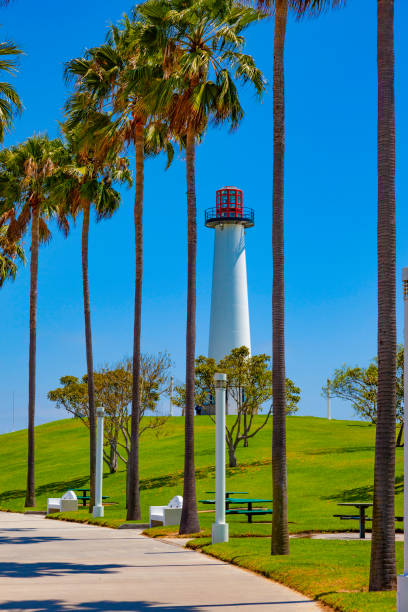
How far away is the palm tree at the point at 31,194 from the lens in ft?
125

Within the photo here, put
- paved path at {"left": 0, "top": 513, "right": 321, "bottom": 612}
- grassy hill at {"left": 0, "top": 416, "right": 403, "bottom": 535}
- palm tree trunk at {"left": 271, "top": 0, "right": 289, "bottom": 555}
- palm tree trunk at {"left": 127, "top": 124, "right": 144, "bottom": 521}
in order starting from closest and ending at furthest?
paved path at {"left": 0, "top": 513, "right": 321, "bottom": 612} < palm tree trunk at {"left": 271, "top": 0, "right": 289, "bottom": 555} < palm tree trunk at {"left": 127, "top": 124, "right": 144, "bottom": 521} < grassy hill at {"left": 0, "top": 416, "right": 403, "bottom": 535}

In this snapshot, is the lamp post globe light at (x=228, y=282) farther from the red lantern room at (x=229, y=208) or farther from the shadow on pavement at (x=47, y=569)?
the shadow on pavement at (x=47, y=569)

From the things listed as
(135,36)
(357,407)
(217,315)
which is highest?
(135,36)

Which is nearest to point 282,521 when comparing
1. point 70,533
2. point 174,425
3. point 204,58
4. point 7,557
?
point 7,557

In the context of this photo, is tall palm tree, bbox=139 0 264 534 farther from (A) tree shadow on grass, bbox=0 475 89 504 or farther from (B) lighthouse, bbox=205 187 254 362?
(B) lighthouse, bbox=205 187 254 362

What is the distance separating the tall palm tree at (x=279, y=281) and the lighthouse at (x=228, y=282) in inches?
1836

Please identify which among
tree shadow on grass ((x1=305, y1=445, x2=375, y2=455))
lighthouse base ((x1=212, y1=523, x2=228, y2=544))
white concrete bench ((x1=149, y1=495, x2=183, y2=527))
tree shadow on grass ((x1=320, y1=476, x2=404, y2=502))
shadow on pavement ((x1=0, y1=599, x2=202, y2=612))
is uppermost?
tree shadow on grass ((x1=305, y1=445, x2=375, y2=455))

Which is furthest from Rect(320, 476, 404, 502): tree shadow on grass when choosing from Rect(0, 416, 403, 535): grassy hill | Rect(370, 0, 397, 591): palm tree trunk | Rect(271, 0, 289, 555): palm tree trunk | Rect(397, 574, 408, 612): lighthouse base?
Rect(397, 574, 408, 612): lighthouse base

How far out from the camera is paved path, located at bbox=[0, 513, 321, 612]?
11.4 m

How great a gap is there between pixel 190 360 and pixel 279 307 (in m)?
6.87

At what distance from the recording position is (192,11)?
2288cm

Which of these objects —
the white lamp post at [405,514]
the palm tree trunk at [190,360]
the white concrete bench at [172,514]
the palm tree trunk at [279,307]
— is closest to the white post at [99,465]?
the white concrete bench at [172,514]

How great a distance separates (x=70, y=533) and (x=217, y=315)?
40894 millimetres

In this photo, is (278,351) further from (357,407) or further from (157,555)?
(357,407)
